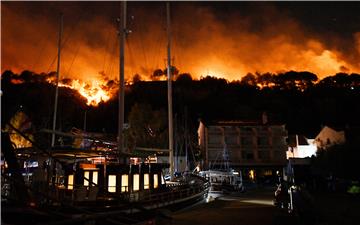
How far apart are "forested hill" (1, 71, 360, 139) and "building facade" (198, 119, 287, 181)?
764 centimetres

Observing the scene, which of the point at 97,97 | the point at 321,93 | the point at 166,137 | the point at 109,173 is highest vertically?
the point at 321,93

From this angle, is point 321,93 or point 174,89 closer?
A: point 321,93

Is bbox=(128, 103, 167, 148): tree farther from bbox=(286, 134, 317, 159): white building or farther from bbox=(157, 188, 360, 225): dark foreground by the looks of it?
bbox=(286, 134, 317, 159): white building

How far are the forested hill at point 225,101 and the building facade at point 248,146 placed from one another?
25.1 ft

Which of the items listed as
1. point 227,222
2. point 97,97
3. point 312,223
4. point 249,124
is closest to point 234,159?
point 249,124

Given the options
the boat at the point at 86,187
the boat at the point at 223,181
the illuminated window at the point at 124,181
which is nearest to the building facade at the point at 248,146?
the boat at the point at 223,181

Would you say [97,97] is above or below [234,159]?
above

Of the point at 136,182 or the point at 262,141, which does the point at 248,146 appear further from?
the point at 136,182

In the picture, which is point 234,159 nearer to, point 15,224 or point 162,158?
point 162,158

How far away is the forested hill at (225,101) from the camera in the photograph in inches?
2887

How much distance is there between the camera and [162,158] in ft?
146

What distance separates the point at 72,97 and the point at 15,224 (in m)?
73.0

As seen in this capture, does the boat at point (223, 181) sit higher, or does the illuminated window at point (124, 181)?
the illuminated window at point (124, 181)

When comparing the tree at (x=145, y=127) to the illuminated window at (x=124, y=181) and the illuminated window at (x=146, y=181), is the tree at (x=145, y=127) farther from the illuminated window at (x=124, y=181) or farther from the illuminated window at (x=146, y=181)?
the illuminated window at (x=124, y=181)
